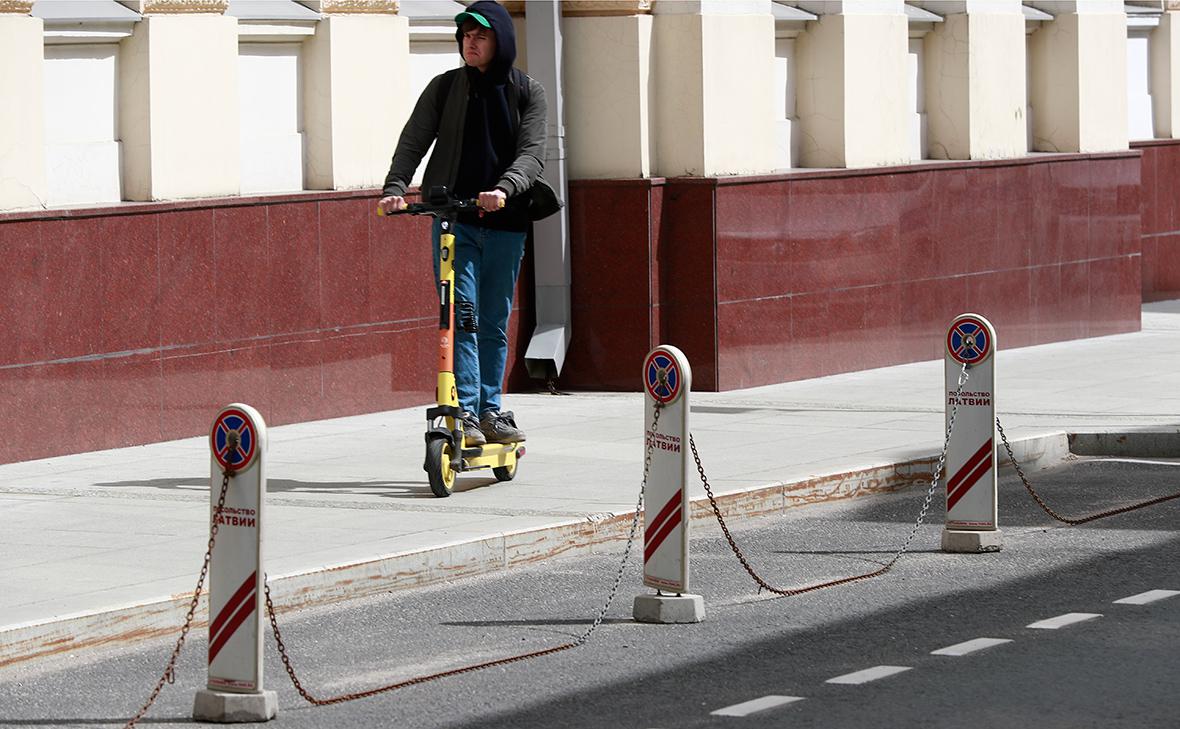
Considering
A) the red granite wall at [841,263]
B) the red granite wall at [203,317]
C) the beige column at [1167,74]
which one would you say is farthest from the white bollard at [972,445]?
the beige column at [1167,74]

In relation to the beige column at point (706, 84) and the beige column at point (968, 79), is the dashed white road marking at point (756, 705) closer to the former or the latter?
the beige column at point (706, 84)

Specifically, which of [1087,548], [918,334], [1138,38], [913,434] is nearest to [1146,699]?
[1087,548]

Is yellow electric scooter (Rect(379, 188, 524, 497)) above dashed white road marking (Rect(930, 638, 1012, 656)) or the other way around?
above

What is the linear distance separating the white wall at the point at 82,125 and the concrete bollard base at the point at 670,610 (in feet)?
18.6

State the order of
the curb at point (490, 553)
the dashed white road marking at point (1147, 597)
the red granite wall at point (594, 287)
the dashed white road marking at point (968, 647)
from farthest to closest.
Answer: the red granite wall at point (594, 287) → the dashed white road marking at point (1147, 597) → the curb at point (490, 553) → the dashed white road marking at point (968, 647)

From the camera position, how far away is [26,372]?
12.9 metres

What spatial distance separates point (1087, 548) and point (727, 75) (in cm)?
669

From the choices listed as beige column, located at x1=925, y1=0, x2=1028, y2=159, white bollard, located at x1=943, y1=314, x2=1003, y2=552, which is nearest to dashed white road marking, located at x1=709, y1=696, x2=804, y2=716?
white bollard, located at x1=943, y1=314, x2=1003, y2=552

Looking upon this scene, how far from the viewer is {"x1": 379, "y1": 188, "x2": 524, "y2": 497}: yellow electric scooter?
1137 centimetres

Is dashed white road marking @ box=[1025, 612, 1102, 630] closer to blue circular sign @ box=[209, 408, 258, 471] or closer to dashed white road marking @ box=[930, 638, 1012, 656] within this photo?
dashed white road marking @ box=[930, 638, 1012, 656]

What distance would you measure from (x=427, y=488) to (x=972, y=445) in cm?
283

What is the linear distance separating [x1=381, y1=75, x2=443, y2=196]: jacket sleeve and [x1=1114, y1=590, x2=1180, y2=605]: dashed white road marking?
442 centimetres

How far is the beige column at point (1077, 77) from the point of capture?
20.5 meters

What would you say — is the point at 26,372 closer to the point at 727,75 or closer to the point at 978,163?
the point at 727,75
